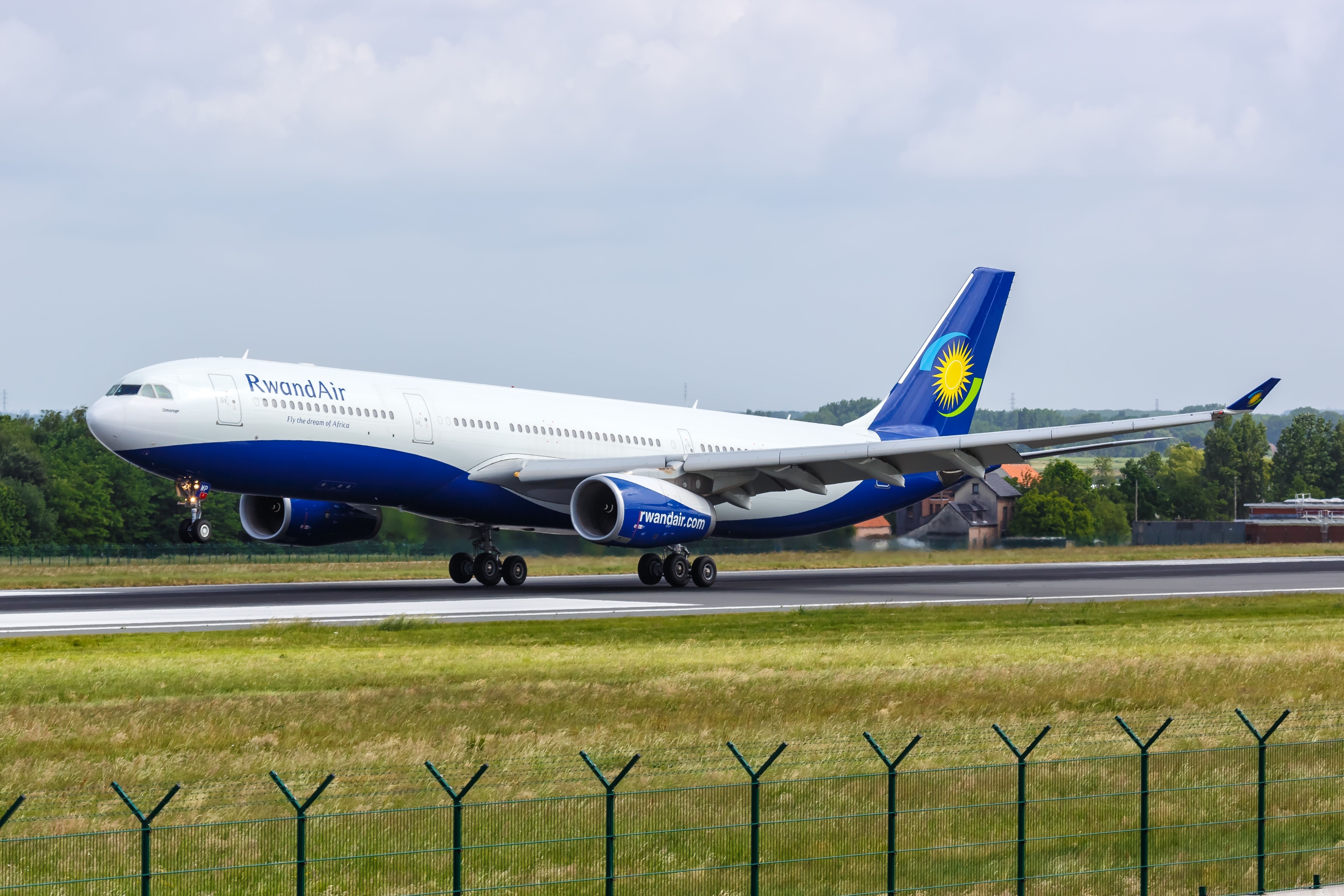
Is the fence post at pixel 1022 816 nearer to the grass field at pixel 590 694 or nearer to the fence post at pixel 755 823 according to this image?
the fence post at pixel 755 823

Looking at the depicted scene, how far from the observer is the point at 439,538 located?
153ft

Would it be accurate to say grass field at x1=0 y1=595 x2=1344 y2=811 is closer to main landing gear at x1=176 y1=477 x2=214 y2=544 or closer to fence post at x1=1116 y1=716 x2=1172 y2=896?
fence post at x1=1116 y1=716 x2=1172 y2=896

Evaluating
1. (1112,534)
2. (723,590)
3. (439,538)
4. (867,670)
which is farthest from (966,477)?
(1112,534)

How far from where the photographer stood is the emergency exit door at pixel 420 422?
132 feet

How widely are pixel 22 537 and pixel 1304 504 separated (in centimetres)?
9542

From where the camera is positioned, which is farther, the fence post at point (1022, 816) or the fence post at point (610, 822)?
the fence post at point (1022, 816)

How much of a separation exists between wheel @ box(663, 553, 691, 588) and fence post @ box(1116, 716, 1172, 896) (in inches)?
1273

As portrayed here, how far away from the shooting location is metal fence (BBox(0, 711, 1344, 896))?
11789mm

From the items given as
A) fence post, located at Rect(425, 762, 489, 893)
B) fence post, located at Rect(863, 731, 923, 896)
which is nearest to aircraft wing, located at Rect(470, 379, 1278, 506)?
fence post, located at Rect(863, 731, 923, 896)

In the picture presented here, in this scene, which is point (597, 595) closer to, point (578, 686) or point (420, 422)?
point (420, 422)

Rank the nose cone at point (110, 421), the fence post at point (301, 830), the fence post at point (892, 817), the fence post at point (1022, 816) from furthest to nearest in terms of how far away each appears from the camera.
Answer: the nose cone at point (110, 421)
the fence post at point (1022, 816)
the fence post at point (892, 817)
the fence post at point (301, 830)

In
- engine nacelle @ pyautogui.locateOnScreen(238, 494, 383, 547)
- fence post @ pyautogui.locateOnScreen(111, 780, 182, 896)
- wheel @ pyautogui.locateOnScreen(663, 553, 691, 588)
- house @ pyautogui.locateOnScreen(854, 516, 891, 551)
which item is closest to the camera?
fence post @ pyautogui.locateOnScreen(111, 780, 182, 896)

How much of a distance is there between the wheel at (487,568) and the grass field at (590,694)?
12.5m

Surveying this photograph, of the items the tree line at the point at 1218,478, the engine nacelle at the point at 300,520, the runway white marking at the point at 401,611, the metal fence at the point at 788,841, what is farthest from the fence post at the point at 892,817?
the tree line at the point at 1218,478
